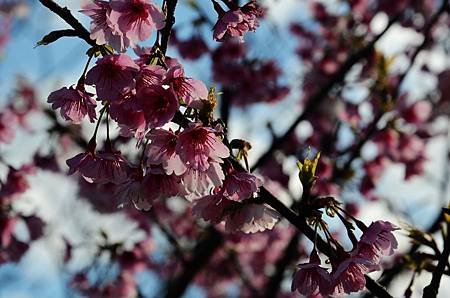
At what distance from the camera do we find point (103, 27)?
1.84 meters

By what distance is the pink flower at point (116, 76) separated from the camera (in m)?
1.72

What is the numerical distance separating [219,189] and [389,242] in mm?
520

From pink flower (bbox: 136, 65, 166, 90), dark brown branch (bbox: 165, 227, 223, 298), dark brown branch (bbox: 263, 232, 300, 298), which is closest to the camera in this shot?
pink flower (bbox: 136, 65, 166, 90)

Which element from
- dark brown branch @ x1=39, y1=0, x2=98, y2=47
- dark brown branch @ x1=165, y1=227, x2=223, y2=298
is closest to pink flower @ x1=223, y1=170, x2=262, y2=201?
dark brown branch @ x1=39, y1=0, x2=98, y2=47

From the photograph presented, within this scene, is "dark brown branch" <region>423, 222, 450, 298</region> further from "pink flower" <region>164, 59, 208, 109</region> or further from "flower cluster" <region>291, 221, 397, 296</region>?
"pink flower" <region>164, 59, 208, 109</region>

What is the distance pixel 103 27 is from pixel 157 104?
0.30 meters

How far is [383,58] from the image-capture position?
13.3 feet

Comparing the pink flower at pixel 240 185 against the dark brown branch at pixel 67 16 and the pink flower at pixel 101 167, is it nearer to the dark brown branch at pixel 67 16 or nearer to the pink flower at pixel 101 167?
the pink flower at pixel 101 167

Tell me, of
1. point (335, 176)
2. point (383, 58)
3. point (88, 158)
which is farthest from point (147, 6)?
point (335, 176)

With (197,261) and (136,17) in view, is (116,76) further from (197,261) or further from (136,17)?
(197,261)

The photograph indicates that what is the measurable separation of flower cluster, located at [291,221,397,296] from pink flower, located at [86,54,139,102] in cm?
71

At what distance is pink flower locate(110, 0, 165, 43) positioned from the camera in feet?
5.89

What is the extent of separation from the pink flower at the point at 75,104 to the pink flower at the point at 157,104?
22 centimetres

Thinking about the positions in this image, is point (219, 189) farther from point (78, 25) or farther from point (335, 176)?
point (335, 176)
